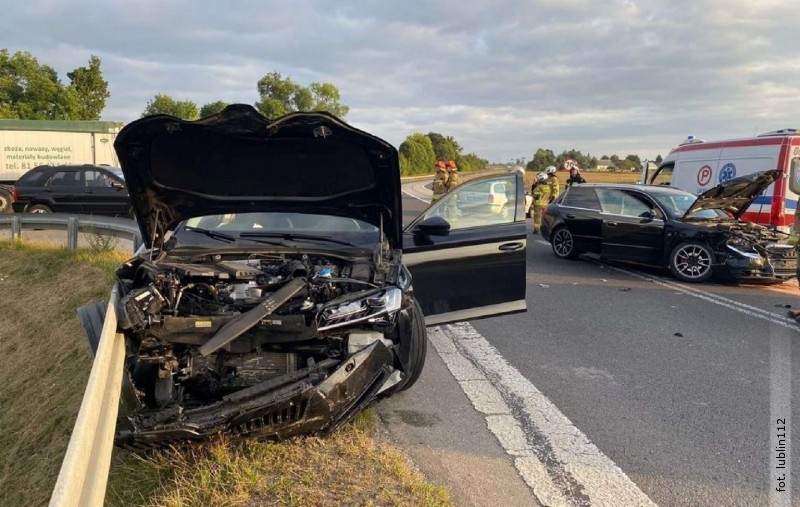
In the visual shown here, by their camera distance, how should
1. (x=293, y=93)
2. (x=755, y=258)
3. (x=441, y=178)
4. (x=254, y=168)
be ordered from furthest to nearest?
(x=293, y=93)
(x=441, y=178)
(x=755, y=258)
(x=254, y=168)

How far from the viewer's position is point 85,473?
6.93 ft

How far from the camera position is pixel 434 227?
15.1 feet

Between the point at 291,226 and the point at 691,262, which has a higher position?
the point at 291,226

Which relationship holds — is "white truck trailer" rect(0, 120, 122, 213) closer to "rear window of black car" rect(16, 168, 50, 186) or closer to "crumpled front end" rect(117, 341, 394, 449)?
"rear window of black car" rect(16, 168, 50, 186)

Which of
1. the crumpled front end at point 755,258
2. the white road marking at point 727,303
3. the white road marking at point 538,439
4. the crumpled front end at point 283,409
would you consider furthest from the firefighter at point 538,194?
the crumpled front end at point 283,409

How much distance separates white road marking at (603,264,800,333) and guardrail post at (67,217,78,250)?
353 inches

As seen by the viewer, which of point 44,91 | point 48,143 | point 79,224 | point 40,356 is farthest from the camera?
point 44,91

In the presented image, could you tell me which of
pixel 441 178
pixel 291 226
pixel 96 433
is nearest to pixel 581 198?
pixel 441 178

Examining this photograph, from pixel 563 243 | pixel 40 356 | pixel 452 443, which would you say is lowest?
pixel 40 356

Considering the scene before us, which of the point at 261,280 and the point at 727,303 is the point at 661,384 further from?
the point at 727,303

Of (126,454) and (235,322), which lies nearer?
(235,322)

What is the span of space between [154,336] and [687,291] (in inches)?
287

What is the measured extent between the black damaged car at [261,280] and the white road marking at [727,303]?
4.32 m

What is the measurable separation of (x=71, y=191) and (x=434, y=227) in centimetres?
1288
